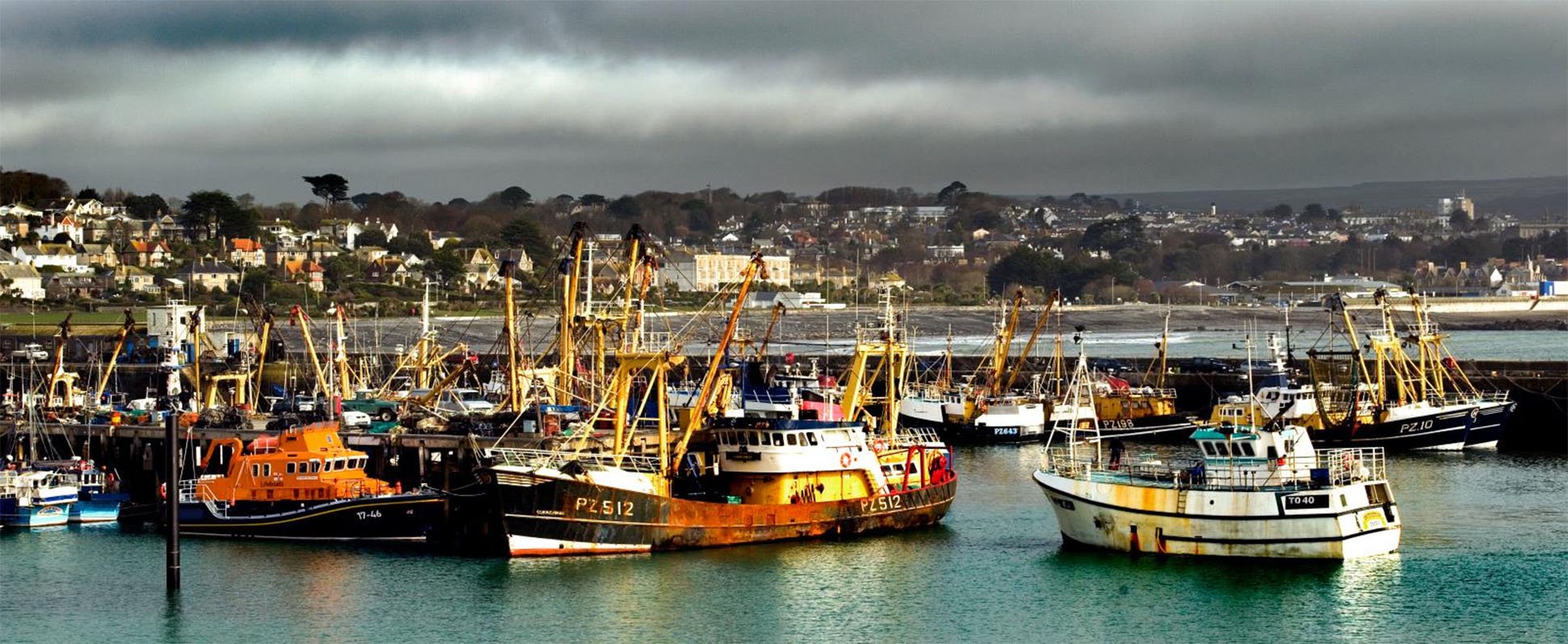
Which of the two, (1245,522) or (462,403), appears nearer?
(1245,522)

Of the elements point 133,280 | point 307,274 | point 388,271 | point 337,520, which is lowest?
point 337,520

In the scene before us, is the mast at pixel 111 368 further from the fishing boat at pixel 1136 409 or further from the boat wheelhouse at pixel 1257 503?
the boat wheelhouse at pixel 1257 503

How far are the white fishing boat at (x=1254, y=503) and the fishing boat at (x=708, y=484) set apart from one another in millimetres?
6835

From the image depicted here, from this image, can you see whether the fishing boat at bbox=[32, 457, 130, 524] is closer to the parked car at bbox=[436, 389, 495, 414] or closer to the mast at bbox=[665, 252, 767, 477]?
the parked car at bbox=[436, 389, 495, 414]

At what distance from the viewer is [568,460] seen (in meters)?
48.2

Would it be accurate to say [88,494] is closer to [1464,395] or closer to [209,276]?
[1464,395]

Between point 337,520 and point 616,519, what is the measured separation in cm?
842

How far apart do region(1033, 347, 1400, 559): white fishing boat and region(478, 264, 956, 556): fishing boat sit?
683 cm

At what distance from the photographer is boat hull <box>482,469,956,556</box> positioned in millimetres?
46719

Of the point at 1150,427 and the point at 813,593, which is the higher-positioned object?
the point at 1150,427

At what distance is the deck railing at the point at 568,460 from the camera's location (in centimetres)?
4788

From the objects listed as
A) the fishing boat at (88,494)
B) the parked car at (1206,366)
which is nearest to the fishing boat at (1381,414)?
the parked car at (1206,366)

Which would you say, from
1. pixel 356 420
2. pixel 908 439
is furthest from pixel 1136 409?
pixel 356 420

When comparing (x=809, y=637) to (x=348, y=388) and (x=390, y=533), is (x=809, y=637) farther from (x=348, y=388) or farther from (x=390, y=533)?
(x=348, y=388)
